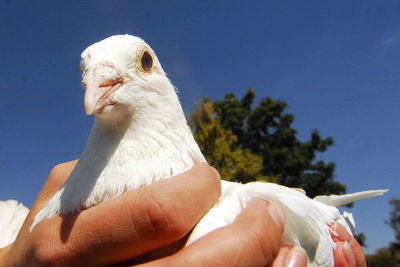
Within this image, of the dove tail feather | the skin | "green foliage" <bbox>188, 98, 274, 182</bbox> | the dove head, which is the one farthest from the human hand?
"green foliage" <bbox>188, 98, 274, 182</bbox>

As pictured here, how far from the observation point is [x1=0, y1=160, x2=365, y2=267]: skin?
1654mm

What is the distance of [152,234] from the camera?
1672 mm

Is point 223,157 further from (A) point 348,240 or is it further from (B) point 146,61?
(B) point 146,61

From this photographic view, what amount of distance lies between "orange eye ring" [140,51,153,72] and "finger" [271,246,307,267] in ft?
5.52

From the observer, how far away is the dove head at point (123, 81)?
1.82 meters

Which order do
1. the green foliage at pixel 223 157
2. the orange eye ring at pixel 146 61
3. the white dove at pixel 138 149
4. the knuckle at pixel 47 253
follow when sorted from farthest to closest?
the green foliage at pixel 223 157 < the orange eye ring at pixel 146 61 < the white dove at pixel 138 149 < the knuckle at pixel 47 253

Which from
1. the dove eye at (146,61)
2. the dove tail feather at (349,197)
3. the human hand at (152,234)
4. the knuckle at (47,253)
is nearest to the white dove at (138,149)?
the dove eye at (146,61)

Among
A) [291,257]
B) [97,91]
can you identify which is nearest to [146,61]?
[97,91]

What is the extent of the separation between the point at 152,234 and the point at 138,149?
1.88 ft

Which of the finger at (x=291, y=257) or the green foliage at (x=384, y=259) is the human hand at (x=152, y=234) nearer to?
the finger at (x=291, y=257)

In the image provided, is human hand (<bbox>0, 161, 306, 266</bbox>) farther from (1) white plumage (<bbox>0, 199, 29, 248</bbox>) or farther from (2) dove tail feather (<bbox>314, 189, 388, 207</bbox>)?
(1) white plumage (<bbox>0, 199, 29, 248</bbox>)

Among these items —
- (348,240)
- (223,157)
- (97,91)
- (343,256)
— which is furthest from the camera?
(223,157)

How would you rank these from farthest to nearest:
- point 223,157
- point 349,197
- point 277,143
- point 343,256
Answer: point 277,143
point 223,157
point 349,197
point 343,256

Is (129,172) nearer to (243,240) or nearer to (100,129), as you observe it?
(100,129)
